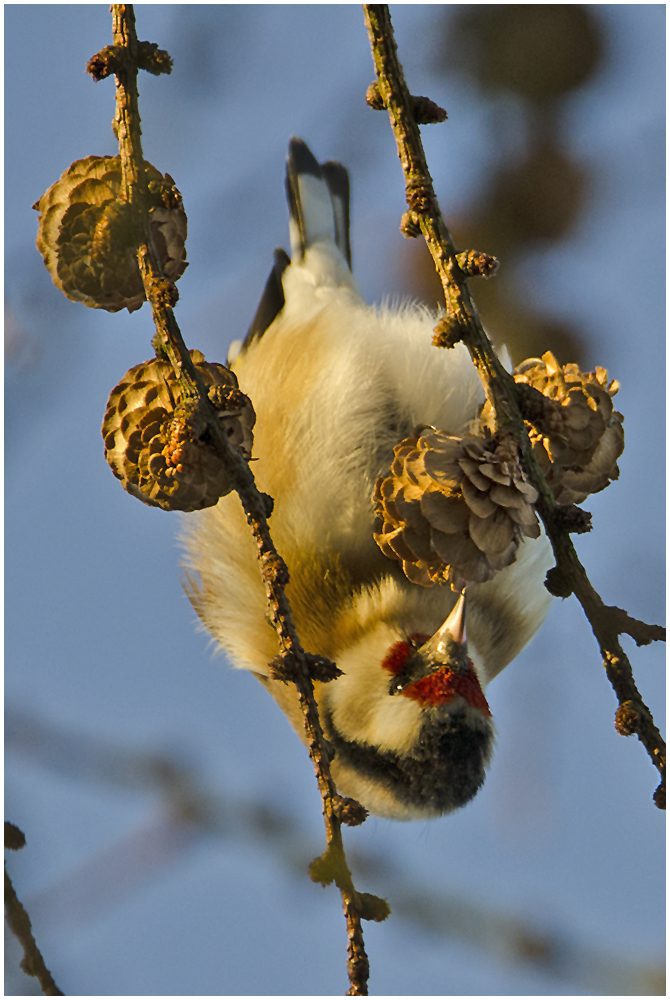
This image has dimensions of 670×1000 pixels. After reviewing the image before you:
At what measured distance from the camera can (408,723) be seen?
6.89 feet

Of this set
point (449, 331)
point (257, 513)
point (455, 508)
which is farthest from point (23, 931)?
point (449, 331)

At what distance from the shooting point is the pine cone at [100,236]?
49.6 inches

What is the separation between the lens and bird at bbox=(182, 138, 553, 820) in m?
2.04

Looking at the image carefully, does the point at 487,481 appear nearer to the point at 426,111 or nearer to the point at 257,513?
the point at 257,513

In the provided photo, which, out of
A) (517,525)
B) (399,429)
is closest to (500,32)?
(399,429)

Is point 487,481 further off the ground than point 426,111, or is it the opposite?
point 426,111

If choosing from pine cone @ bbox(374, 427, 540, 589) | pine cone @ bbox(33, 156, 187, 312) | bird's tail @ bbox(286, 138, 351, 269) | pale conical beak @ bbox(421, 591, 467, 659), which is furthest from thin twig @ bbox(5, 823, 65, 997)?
bird's tail @ bbox(286, 138, 351, 269)

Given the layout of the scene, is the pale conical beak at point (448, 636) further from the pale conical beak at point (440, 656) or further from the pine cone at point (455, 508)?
the pine cone at point (455, 508)

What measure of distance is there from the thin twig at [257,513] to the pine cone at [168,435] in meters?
0.03

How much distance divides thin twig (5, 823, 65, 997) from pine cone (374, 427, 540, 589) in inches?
22.9

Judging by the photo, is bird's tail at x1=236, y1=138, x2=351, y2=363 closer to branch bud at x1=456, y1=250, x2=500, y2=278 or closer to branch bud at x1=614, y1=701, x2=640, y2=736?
branch bud at x1=456, y1=250, x2=500, y2=278

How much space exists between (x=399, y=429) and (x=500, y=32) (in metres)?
0.90

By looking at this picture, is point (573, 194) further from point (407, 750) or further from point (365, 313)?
point (407, 750)

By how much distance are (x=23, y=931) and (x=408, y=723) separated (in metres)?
1.13
